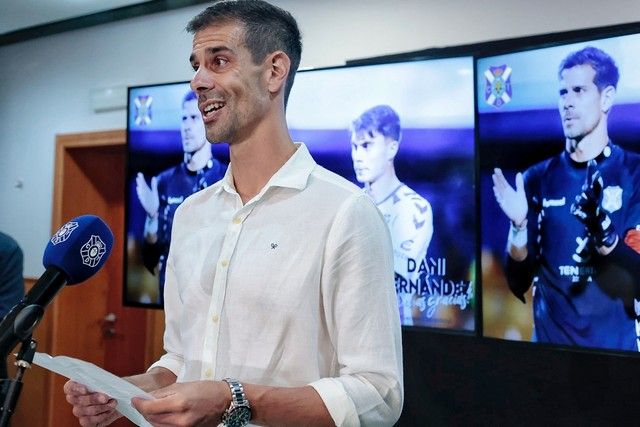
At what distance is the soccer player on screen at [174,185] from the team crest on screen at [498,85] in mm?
1284

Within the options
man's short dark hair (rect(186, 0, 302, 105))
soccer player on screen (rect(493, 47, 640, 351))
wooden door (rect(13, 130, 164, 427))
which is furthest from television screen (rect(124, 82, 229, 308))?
man's short dark hair (rect(186, 0, 302, 105))

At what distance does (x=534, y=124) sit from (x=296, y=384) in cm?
166

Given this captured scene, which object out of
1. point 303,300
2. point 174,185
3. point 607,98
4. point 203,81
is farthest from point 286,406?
point 174,185

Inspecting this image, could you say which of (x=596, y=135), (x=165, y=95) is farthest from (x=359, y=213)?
(x=165, y=95)

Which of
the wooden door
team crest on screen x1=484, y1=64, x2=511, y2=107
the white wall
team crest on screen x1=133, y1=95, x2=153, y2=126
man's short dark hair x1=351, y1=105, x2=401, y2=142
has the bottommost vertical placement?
the wooden door

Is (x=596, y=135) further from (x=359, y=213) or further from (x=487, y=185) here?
(x=359, y=213)

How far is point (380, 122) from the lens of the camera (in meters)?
2.83

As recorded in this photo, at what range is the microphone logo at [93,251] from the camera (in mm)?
1150

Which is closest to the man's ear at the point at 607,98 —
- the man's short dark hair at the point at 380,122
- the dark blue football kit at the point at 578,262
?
the dark blue football kit at the point at 578,262

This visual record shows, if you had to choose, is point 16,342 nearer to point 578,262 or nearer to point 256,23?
point 256,23

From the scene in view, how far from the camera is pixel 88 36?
461cm

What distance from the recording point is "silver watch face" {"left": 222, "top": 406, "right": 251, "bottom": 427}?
1017 mm

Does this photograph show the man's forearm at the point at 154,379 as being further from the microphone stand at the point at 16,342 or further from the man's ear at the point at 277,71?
the man's ear at the point at 277,71

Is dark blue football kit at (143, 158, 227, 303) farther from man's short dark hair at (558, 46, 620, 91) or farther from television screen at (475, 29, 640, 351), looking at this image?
man's short dark hair at (558, 46, 620, 91)
